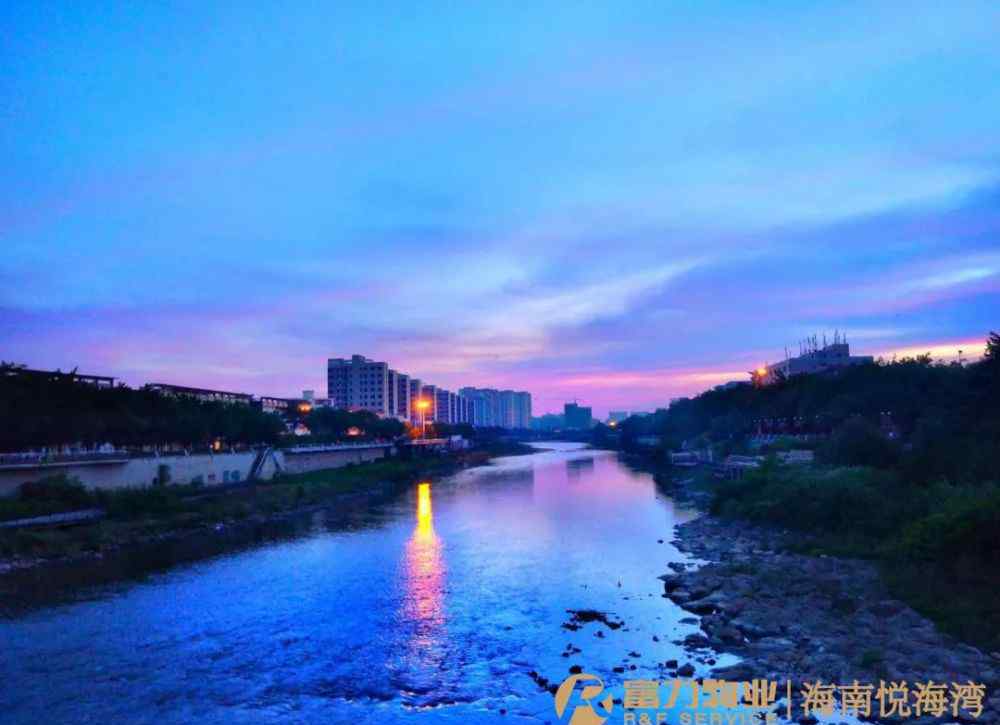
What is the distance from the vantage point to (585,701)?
41.4 ft

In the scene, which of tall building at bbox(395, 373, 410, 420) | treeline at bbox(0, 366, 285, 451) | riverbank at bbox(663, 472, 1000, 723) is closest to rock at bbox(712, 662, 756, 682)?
riverbank at bbox(663, 472, 1000, 723)

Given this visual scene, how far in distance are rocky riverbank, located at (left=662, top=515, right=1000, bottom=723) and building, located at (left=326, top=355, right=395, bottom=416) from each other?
5224 inches

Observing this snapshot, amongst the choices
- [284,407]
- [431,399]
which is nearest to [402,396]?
[431,399]

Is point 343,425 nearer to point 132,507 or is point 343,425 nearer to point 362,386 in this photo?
point 132,507

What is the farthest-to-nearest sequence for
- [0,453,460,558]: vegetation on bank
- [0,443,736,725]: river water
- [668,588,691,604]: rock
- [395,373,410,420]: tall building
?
1. [395,373,410,420]: tall building
2. [0,453,460,558]: vegetation on bank
3. [668,588,691,604]: rock
4. [0,443,736,725]: river water

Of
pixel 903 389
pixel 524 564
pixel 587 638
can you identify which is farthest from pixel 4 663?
pixel 903 389

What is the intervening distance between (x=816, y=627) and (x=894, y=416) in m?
31.7

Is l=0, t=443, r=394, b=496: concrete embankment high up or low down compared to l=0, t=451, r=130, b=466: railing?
down

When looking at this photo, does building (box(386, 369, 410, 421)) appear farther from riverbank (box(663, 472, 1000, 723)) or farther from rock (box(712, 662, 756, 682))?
rock (box(712, 662, 756, 682))

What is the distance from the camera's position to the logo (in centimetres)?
1200

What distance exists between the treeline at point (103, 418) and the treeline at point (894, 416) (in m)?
36.8

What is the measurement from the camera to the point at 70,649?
605 inches

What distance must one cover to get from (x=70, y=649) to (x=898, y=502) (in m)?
23.0

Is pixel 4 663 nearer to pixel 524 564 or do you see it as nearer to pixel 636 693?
pixel 636 693
